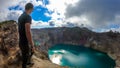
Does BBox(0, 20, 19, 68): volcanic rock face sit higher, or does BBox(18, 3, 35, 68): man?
BBox(18, 3, 35, 68): man

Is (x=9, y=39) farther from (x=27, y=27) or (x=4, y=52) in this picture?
(x=27, y=27)

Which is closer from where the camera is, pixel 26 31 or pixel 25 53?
pixel 26 31

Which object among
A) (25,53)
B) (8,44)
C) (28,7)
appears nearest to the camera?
(28,7)

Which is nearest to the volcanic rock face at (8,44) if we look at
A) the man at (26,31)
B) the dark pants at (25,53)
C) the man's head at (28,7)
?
the dark pants at (25,53)

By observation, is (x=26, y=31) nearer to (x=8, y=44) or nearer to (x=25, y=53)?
(x=25, y=53)

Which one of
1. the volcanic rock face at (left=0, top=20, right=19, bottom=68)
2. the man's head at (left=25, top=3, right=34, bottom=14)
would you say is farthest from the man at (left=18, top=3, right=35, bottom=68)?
the volcanic rock face at (left=0, top=20, right=19, bottom=68)

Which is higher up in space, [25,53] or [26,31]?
[26,31]

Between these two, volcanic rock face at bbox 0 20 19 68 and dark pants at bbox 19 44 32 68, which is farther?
volcanic rock face at bbox 0 20 19 68

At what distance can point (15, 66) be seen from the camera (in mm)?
15773

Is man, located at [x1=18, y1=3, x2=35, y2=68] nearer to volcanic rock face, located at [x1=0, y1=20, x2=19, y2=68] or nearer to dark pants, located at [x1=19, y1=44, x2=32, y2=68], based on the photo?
dark pants, located at [x1=19, y1=44, x2=32, y2=68]

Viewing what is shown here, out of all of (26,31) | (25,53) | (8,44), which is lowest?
(8,44)

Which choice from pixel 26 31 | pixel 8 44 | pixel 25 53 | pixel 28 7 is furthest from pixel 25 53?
pixel 8 44

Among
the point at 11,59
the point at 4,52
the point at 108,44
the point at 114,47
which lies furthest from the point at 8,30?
the point at 108,44

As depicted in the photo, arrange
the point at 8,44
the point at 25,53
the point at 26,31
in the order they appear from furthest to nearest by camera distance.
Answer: the point at 8,44, the point at 25,53, the point at 26,31
